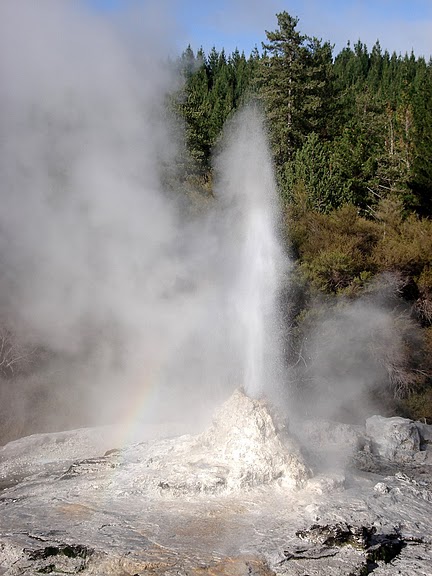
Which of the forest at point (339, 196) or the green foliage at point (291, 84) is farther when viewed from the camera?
the green foliage at point (291, 84)

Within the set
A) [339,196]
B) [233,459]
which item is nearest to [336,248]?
[339,196]

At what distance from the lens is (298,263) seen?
11.3 meters

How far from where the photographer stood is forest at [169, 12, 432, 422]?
34.9ft

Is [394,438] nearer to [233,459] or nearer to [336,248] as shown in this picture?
[233,459]

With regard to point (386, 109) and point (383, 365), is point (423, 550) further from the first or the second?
point (386, 109)

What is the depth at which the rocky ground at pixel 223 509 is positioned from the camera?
14.2 feet

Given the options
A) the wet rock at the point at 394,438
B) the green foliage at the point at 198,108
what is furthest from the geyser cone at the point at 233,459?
the green foliage at the point at 198,108

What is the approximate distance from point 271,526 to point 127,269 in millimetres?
4972

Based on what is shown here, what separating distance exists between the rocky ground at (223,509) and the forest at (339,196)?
3.64 metres

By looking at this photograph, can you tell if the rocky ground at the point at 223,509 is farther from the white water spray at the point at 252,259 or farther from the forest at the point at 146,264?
the forest at the point at 146,264

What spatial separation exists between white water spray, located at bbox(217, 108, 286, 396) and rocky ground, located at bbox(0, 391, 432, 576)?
0.89m

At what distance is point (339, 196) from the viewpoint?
1376 centimetres

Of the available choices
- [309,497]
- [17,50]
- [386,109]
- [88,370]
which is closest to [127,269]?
[88,370]

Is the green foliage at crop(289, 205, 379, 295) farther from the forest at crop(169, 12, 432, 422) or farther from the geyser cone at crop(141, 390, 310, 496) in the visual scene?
the geyser cone at crop(141, 390, 310, 496)
